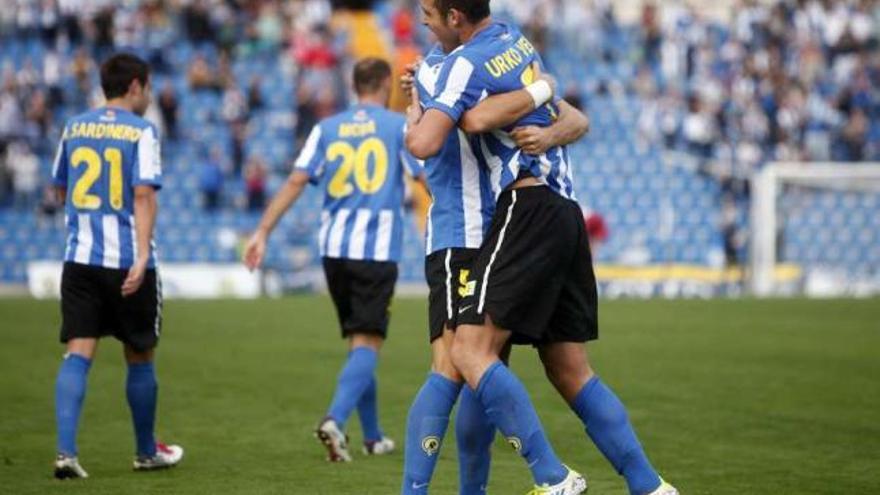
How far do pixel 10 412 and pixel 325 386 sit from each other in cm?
269

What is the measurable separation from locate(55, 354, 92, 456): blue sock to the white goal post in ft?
64.7

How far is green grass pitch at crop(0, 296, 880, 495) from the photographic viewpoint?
8461mm

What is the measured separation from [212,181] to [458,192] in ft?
74.3

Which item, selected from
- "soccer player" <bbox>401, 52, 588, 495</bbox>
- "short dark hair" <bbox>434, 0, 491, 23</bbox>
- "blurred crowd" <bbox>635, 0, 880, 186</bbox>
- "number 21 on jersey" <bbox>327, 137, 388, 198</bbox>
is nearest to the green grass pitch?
"soccer player" <bbox>401, 52, 588, 495</bbox>

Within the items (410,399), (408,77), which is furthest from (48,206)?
(408,77)

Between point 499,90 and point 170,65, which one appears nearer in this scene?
point 499,90

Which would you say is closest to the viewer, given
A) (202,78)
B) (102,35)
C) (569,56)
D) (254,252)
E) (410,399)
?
(254,252)

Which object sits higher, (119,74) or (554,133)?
(119,74)

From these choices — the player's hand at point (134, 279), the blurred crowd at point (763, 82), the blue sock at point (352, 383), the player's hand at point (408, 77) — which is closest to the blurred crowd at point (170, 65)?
the blurred crowd at point (763, 82)

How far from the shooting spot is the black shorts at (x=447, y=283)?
6734mm

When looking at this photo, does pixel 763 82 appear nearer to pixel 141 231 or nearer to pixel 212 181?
pixel 212 181

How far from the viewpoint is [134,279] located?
28.1 feet

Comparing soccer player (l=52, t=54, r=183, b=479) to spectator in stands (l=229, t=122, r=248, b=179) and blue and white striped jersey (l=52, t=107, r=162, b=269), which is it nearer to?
blue and white striped jersey (l=52, t=107, r=162, b=269)

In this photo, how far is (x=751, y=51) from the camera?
112 feet
